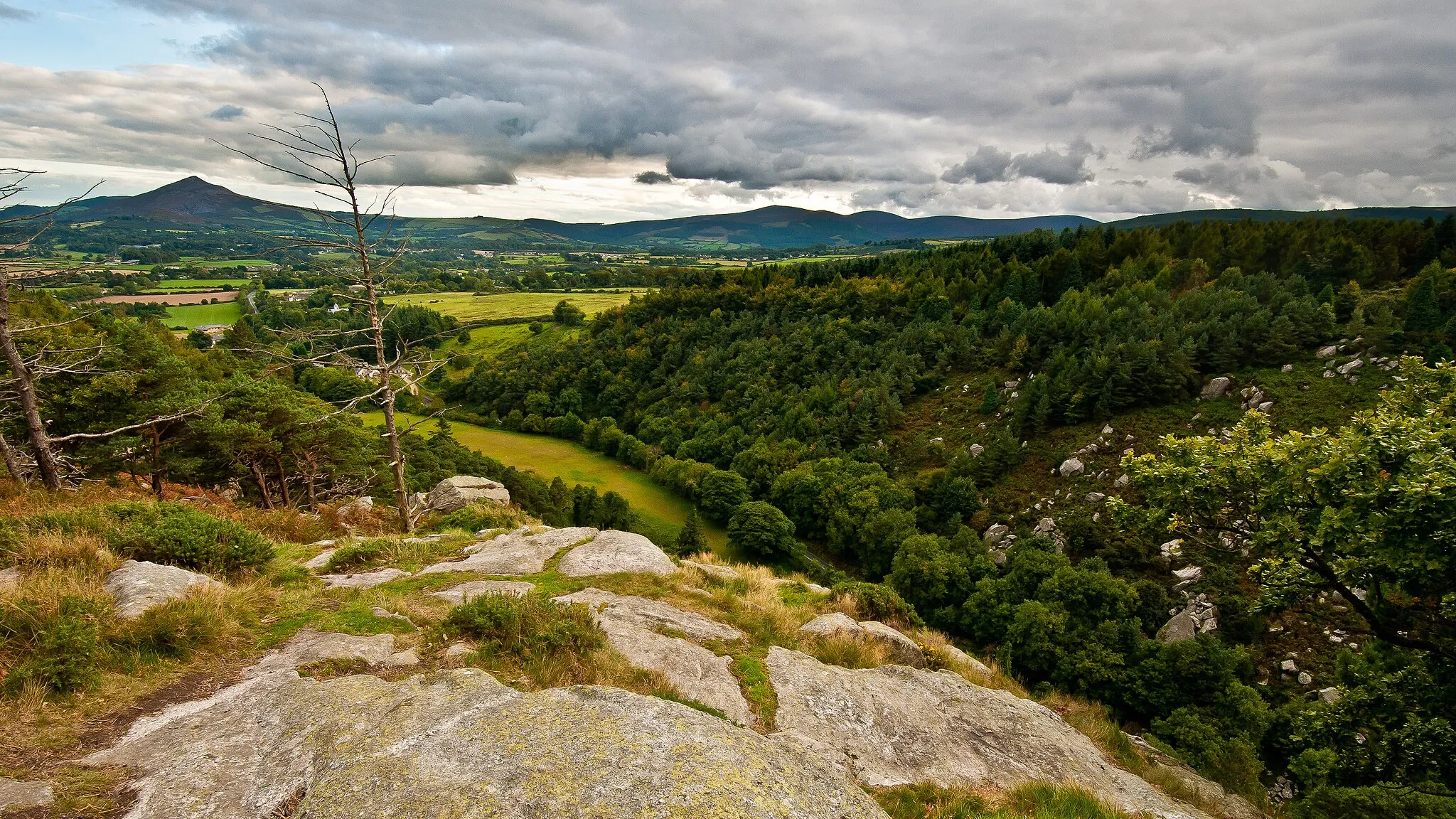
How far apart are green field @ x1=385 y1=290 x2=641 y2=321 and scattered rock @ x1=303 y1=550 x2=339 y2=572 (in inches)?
5145

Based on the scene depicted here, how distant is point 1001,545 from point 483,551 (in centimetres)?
4663

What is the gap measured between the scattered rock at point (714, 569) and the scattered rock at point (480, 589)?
4825 mm

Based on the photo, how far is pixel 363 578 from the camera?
13.0m

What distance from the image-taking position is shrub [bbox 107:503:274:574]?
11.3 metres

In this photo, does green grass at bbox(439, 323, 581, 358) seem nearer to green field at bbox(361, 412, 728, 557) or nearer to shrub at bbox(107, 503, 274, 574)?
green field at bbox(361, 412, 728, 557)

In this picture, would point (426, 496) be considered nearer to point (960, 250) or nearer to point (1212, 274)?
point (1212, 274)

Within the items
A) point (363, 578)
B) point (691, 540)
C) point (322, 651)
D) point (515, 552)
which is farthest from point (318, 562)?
point (691, 540)

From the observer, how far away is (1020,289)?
81.6 m

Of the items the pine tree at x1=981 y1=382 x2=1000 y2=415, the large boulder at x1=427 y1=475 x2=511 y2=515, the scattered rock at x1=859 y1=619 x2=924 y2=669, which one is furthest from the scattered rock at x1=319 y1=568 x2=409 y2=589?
the pine tree at x1=981 y1=382 x2=1000 y2=415

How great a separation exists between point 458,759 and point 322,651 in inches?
180

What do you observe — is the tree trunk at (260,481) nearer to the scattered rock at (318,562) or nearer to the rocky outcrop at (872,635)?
the scattered rock at (318,562)

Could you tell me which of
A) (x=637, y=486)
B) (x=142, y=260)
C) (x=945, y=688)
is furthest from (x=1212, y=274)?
(x=142, y=260)

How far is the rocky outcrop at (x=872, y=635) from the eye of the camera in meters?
12.8

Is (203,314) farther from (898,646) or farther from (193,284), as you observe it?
(898,646)
